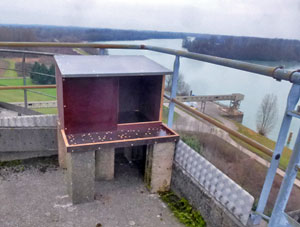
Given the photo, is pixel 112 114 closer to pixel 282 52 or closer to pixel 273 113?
pixel 282 52

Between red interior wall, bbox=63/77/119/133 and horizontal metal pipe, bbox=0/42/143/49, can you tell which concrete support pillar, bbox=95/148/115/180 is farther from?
horizontal metal pipe, bbox=0/42/143/49

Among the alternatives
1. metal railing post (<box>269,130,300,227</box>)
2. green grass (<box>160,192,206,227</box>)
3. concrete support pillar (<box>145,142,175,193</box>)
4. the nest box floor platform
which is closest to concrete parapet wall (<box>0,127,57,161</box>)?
the nest box floor platform

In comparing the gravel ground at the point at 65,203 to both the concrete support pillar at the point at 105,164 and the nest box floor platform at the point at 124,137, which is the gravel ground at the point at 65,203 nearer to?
the concrete support pillar at the point at 105,164

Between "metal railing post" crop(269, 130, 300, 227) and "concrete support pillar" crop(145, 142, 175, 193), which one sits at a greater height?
"metal railing post" crop(269, 130, 300, 227)

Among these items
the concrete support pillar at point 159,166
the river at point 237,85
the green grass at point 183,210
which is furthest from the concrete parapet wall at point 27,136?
the river at point 237,85

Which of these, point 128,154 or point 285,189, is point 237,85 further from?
point 285,189

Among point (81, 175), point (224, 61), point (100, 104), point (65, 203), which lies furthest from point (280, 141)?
point (65, 203)
